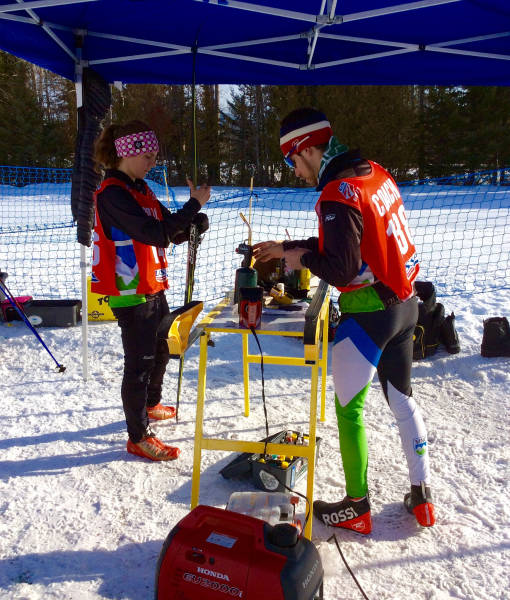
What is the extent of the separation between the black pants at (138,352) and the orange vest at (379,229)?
48.0 inches

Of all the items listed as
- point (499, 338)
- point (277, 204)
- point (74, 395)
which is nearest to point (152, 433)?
point (74, 395)

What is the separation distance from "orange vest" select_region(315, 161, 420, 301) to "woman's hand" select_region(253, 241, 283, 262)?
→ 0.28m

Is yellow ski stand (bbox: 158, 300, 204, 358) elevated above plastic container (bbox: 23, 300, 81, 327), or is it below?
above

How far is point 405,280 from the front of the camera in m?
2.20

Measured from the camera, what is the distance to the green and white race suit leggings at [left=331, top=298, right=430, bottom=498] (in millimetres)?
2211

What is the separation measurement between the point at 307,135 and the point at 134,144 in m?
1.02

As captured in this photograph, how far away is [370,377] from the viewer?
2.25 m

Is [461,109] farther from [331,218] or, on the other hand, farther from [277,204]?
[331,218]

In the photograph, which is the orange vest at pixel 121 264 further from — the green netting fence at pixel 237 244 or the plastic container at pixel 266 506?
the plastic container at pixel 266 506

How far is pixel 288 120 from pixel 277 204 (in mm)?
15609

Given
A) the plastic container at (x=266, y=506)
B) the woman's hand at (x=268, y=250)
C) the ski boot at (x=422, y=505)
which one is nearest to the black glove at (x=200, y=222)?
the woman's hand at (x=268, y=250)

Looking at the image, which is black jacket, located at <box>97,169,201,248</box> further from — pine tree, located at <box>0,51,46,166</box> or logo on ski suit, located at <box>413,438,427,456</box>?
pine tree, located at <box>0,51,46,166</box>

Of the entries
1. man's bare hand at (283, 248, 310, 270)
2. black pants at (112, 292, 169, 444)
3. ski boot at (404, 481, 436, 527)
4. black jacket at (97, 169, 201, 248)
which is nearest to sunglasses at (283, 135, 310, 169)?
man's bare hand at (283, 248, 310, 270)

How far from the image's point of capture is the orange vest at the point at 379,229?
2018 mm
